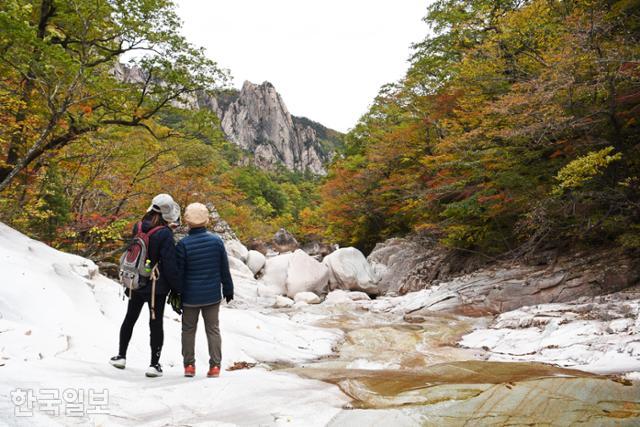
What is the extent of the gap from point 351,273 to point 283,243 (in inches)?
676

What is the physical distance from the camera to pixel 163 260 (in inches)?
140

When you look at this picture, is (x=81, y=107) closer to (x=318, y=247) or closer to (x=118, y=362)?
(x=118, y=362)

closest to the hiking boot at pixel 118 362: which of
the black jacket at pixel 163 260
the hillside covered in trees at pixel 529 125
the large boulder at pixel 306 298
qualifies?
the black jacket at pixel 163 260

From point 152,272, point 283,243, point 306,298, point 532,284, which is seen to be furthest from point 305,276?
point 283,243

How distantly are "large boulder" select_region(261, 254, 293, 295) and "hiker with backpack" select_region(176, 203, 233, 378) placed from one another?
13355mm

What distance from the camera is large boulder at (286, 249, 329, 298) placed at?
16953mm

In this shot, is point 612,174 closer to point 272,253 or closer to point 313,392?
point 313,392

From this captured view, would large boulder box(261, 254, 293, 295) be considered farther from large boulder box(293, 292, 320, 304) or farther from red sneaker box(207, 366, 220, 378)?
red sneaker box(207, 366, 220, 378)

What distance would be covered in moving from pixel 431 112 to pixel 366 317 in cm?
1015

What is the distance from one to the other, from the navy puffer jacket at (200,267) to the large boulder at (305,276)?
13296 mm

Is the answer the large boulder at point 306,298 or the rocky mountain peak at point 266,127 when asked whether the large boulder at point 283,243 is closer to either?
the large boulder at point 306,298

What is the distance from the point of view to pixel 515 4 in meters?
15.0

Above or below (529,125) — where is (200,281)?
below

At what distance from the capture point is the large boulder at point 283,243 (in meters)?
33.7
